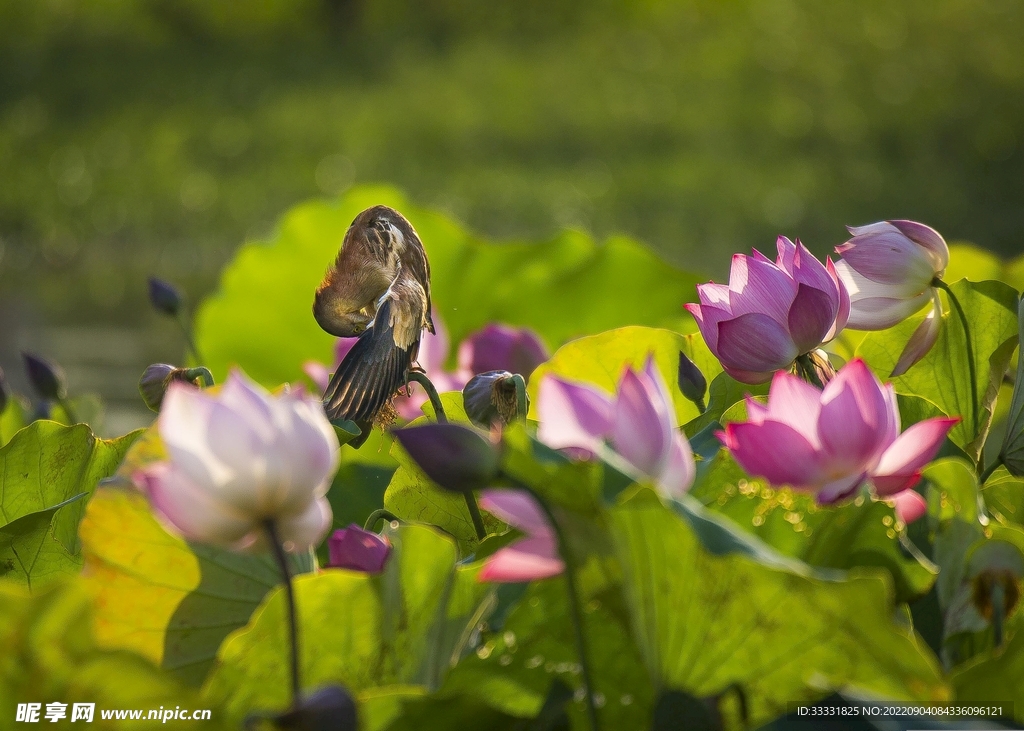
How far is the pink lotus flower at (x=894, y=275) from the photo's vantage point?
0.36 m

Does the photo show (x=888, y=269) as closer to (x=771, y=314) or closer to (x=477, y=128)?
(x=771, y=314)

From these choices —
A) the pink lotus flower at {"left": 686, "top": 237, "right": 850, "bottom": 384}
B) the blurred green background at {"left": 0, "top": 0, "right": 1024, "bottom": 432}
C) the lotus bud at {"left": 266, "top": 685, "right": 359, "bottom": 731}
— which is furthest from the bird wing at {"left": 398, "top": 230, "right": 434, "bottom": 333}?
the blurred green background at {"left": 0, "top": 0, "right": 1024, "bottom": 432}

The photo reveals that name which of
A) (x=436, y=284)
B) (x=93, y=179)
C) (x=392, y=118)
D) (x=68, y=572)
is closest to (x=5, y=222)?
(x=93, y=179)

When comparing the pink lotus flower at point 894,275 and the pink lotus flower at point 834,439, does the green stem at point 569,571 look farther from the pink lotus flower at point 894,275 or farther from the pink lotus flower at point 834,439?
the pink lotus flower at point 894,275

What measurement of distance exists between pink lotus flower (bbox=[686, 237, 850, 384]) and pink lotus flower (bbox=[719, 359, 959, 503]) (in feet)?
0.21

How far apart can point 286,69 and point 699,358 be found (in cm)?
687

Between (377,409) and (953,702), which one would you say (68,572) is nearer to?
(377,409)

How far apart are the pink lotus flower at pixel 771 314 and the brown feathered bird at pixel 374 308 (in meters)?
0.10

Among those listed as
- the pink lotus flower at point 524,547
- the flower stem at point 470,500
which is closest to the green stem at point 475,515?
the flower stem at point 470,500

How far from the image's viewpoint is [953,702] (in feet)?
0.72

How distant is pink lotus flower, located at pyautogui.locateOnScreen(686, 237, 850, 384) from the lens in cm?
32

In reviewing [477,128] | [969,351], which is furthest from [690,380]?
[477,128]

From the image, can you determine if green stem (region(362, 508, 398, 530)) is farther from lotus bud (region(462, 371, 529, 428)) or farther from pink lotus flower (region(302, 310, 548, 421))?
pink lotus flower (region(302, 310, 548, 421))

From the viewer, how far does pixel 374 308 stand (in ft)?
1.25
